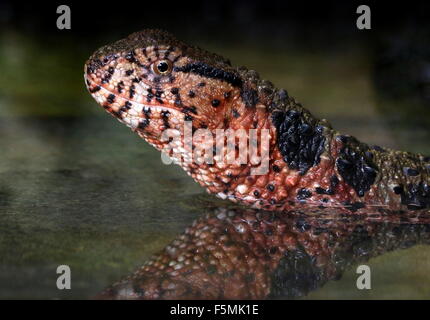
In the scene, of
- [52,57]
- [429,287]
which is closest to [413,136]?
[429,287]

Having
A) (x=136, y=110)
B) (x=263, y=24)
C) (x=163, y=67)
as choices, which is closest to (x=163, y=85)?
(x=163, y=67)

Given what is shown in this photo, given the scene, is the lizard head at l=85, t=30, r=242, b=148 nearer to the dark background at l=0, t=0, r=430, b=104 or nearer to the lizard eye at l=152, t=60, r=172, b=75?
the lizard eye at l=152, t=60, r=172, b=75

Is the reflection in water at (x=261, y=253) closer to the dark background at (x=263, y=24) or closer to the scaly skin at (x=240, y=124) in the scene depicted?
the scaly skin at (x=240, y=124)

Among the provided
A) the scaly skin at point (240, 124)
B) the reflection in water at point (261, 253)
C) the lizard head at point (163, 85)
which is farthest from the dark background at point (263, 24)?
the lizard head at point (163, 85)
